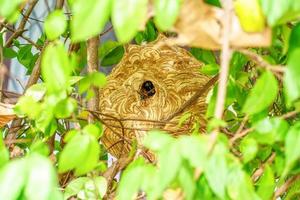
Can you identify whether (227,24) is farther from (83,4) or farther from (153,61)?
(153,61)

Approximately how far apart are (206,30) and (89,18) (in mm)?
105

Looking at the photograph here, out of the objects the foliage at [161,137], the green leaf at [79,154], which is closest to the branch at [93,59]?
the foliage at [161,137]

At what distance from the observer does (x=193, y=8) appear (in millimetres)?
535

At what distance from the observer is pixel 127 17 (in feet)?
1.56

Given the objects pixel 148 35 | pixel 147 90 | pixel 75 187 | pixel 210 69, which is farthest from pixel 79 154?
pixel 148 35

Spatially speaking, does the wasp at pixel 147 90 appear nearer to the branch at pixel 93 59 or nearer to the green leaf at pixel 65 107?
the branch at pixel 93 59

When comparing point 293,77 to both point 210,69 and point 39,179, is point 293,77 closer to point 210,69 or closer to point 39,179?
point 39,179

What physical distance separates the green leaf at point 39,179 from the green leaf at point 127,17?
0.38 feet

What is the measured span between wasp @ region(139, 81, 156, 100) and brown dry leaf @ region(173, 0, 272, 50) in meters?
0.84

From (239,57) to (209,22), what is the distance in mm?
449

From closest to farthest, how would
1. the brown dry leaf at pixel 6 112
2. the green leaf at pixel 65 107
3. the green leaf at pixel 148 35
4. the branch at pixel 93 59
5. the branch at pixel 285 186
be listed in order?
the green leaf at pixel 65 107
the branch at pixel 285 186
the brown dry leaf at pixel 6 112
the branch at pixel 93 59
the green leaf at pixel 148 35

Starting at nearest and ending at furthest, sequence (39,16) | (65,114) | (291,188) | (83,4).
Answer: (83,4) < (65,114) < (291,188) < (39,16)

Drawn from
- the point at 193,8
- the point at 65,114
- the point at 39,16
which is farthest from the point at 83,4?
the point at 39,16

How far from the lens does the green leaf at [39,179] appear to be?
0.50m
